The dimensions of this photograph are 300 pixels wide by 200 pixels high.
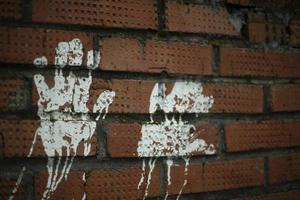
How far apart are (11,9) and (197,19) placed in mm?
472

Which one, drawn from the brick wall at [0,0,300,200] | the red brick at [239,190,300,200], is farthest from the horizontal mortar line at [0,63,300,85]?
the red brick at [239,190,300,200]

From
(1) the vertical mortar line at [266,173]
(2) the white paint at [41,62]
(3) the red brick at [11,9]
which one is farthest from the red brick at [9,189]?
(1) the vertical mortar line at [266,173]

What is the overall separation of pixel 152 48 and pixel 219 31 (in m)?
0.21

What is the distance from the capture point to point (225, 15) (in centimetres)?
92

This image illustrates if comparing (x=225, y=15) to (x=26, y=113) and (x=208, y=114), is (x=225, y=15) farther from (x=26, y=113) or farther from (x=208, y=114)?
(x=26, y=113)

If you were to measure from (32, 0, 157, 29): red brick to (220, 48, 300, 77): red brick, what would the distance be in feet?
0.79

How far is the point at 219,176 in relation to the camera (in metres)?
0.89

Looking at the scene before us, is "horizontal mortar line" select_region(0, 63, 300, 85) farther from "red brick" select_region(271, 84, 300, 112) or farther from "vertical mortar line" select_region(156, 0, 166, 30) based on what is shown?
"vertical mortar line" select_region(156, 0, 166, 30)

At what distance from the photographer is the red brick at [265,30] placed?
37.4 inches

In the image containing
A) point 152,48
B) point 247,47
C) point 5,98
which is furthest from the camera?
point 247,47

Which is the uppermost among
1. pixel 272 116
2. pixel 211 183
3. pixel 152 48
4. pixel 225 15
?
pixel 225 15

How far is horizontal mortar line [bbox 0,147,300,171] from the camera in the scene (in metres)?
0.72

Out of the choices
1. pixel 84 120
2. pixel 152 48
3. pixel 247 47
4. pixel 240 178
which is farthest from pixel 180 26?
pixel 240 178

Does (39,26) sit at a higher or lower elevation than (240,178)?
higher
